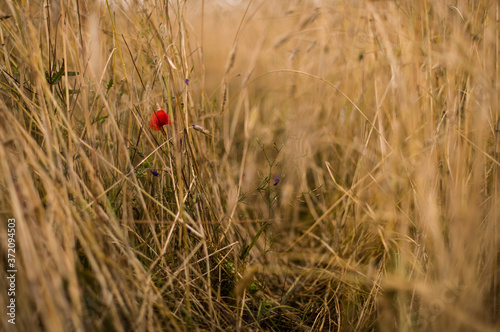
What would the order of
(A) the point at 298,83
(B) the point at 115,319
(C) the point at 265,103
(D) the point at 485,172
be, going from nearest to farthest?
(B) the point at 115,319
(D) the point at 485,172
(A) the point at 298,83
(C) the point at 265,103

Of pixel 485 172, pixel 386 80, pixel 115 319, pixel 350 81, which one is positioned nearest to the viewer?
pixel 115 319

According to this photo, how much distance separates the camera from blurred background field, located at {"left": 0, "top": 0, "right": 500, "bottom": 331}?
0.52m

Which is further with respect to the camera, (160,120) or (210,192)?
(210,192)

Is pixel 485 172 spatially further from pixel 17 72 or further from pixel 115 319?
pixel 17 72

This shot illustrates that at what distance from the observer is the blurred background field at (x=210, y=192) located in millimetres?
520

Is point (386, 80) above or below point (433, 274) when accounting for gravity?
above

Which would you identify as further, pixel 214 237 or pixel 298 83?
pixel 298 83

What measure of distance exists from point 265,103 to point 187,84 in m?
1.19

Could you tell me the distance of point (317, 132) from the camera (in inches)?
51.8

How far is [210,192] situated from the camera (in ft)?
2.85

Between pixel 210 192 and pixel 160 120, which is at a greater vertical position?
pixel 160 120

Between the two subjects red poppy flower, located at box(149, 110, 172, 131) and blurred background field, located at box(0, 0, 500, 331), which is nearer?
blurred background field, located at box(0, 0, 500, 331)

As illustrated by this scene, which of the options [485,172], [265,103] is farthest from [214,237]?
[265,103]

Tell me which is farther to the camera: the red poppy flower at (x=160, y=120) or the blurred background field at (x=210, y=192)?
the red poppy flower at (x=160, y=120)
